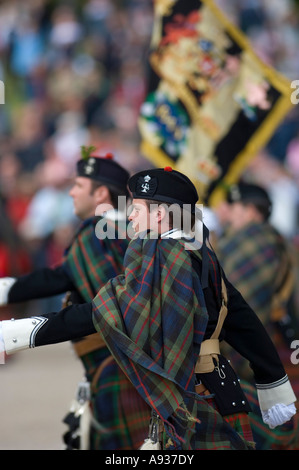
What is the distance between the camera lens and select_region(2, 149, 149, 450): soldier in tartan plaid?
4.85 meters

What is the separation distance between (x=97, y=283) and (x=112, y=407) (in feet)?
2.31

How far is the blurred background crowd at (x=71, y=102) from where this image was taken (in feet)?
34.9

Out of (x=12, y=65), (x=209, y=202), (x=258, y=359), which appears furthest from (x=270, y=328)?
(x=12, y=65)

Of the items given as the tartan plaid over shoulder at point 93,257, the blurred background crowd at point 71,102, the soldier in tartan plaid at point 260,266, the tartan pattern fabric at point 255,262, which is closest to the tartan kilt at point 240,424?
the tartan plaid over shoulder at point 93,257

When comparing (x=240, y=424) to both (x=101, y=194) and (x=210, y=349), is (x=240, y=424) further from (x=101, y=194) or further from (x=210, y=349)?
(x=101, y=194)

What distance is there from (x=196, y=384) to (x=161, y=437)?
0.26 metres

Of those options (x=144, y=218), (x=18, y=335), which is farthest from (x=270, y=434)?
(x=18, y=335)

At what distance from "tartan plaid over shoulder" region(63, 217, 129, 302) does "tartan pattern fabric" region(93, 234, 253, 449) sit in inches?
41.4

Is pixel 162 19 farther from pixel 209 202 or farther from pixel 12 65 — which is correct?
pixel 12 65

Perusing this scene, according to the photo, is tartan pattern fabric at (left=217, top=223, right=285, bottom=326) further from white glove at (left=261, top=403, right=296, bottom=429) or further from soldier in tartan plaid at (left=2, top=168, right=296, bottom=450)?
soldier in tartan plaid at (left=2, top=168, right=296, bottom=450)

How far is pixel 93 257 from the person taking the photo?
488 cm

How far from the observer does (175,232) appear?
3.89m

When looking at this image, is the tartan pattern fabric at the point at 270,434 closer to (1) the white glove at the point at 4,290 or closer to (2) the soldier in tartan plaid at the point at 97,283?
(2) the soldier in tartan plaid at the point at 97,283

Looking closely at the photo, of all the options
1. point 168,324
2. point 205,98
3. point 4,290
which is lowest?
point 168,324
